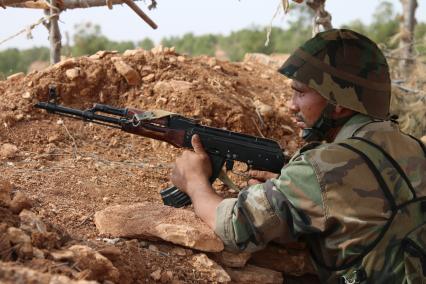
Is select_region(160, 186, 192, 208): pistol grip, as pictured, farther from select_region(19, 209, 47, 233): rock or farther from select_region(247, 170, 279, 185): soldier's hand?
select_region(19, 209, 47, 233): rock

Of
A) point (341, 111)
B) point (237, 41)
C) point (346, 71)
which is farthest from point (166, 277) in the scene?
point (237, 41)

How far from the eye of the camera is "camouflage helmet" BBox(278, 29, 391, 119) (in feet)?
8.61

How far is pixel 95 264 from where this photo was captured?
2213 millimetres

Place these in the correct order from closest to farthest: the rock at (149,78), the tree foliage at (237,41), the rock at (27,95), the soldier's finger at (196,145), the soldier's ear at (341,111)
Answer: the soldier's ear at (341,111)
the soldier's finger at (196,145)
the rock at (27,95)
the rock at (149,78)
the tree foliage at (237,41)

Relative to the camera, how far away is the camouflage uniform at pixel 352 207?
2414mm

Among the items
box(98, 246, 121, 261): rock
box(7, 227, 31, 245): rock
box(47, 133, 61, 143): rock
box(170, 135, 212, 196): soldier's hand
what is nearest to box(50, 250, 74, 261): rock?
box(7, 227, 31, 245): rock

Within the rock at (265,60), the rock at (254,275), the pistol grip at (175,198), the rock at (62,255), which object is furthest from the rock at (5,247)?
the rock at (265,60)

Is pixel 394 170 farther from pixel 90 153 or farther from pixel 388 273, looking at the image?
pixel 90 153

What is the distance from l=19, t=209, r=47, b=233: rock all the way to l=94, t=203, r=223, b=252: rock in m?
0.44

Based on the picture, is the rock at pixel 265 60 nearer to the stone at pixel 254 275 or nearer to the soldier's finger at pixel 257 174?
the soldier's finger at pixel 257 174

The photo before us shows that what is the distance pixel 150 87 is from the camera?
4.98m

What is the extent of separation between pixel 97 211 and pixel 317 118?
4.19 feet

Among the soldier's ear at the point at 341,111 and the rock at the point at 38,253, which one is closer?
the rock at the point at 38,253

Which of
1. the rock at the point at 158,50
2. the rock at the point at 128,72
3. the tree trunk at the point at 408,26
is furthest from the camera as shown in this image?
the tree trunk at the point at 408,26
